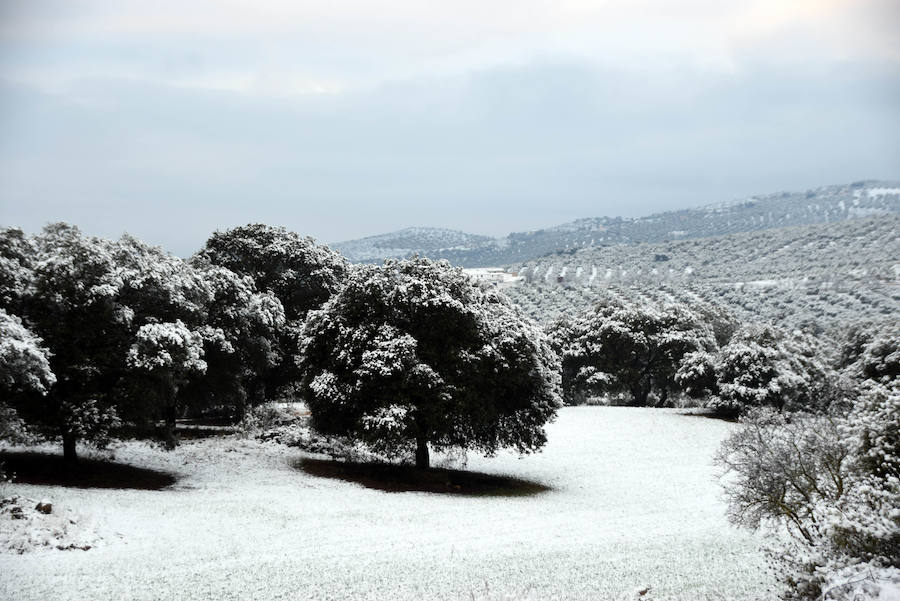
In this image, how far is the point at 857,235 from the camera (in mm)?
172750

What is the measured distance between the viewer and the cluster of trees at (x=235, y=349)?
21.3 meters

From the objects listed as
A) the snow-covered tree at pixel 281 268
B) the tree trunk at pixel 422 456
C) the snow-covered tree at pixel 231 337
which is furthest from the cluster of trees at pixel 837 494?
the snow-covered tree at pixel 281 268

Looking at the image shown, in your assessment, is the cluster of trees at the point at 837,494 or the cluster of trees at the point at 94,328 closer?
the cluster of trees at the point at 837,494

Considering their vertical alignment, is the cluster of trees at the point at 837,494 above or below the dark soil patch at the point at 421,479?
above

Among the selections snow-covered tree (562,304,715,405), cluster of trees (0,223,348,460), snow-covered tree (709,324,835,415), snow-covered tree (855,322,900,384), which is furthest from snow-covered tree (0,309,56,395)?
snow-covered tree (562,304,715,405)

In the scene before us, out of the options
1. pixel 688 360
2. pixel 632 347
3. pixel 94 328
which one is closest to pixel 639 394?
pixel 632 347

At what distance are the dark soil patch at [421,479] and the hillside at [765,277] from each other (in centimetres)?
5548

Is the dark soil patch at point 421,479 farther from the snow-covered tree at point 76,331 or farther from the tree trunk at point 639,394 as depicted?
the tree trunk at point 639,394

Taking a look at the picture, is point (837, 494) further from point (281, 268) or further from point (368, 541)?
point (281, 268)

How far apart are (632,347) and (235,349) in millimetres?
36188

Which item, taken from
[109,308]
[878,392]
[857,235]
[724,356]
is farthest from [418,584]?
[857,235]

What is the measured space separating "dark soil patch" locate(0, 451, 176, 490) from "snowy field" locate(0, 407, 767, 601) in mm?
1088

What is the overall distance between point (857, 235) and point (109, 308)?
7621 inches

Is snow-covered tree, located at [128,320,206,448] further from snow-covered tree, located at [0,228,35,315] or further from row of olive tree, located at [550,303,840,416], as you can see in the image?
row of olive tree, located at [550,303,840,416]
